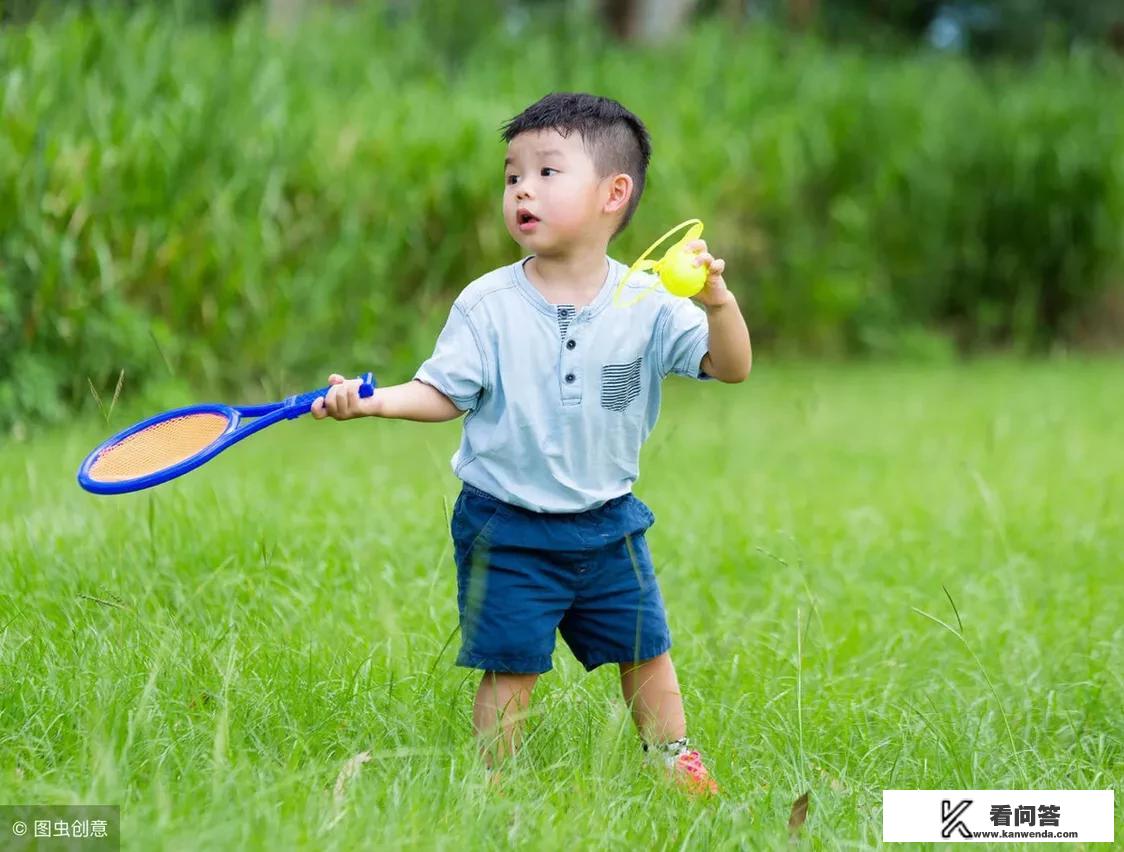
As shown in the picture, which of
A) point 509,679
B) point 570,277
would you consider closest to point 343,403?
point 570,277

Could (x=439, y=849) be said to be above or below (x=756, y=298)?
below

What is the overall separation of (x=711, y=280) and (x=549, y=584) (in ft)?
2.04

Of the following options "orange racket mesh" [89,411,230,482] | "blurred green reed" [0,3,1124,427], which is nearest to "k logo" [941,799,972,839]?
"orange racket mesh" [89,411,230,482]

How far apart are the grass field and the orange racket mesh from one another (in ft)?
1.26

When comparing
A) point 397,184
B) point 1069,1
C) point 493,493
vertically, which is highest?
point 1069,1

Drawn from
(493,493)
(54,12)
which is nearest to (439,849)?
(493,493)

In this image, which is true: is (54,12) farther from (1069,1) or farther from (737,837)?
(1069,1)

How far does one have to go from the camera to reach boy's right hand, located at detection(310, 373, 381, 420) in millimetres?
2717

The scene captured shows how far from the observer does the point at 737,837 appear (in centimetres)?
258

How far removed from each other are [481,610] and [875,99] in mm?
8223

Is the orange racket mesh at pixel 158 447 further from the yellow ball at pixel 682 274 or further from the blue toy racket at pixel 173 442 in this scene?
the yellow ball at pixel 682 274

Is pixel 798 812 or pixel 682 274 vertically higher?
pixel 682 274

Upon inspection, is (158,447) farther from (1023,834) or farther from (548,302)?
(1023,834)

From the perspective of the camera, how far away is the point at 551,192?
2873mm
